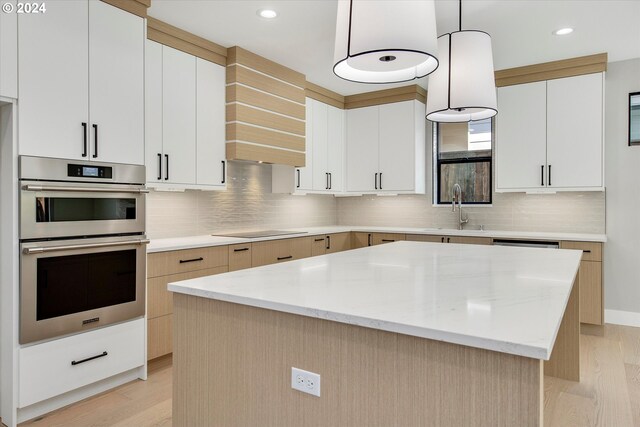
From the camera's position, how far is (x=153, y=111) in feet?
10.5

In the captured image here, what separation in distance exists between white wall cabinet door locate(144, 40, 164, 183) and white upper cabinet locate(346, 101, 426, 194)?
9.08 feet

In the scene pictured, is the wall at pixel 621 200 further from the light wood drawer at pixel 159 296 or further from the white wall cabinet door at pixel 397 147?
the light wood drawer at pixel 159 296

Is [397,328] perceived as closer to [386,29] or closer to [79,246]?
[386,29]

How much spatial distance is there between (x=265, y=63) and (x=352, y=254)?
238cm

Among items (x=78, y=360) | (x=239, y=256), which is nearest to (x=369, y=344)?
(x=78, y=360)

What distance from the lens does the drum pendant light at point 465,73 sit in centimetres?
220

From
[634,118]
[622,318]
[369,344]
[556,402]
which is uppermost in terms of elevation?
[634,118]

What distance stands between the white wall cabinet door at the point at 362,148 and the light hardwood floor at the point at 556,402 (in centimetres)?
299

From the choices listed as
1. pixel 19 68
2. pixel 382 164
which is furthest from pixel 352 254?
pixel 382 164

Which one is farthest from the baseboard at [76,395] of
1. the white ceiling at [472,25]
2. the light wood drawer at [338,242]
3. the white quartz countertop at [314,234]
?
the white ceiling at [472,25]

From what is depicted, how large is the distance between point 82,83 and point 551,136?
4076mm

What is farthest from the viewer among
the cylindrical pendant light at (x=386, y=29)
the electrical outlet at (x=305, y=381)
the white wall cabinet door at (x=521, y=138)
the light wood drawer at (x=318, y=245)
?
the light wood drawer at (x=318, y=245)

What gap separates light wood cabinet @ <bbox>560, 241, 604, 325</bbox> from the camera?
3814 millimetres

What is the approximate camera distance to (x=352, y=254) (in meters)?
2.47
